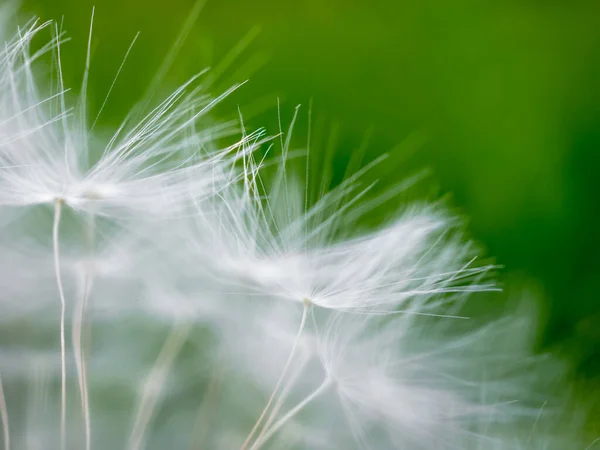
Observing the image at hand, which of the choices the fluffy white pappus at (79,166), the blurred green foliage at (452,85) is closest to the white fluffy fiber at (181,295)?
the fluffy white pappus at (79,166)

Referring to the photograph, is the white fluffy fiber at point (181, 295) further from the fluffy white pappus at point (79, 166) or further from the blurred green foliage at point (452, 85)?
the blurred green foliage at point (452, 85)

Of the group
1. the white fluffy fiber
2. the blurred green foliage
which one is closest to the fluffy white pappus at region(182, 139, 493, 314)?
the white fluffy fiber

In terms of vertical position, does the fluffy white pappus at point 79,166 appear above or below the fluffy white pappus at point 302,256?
above

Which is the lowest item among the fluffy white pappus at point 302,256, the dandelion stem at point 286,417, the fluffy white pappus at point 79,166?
the dandelion stem at point 286,417

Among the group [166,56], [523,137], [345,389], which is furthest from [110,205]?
[523,137]

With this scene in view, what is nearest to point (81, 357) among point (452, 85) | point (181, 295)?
point (181, 295)

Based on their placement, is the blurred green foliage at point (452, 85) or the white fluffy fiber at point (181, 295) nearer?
the white fluffy fiber at point (181, 295)
